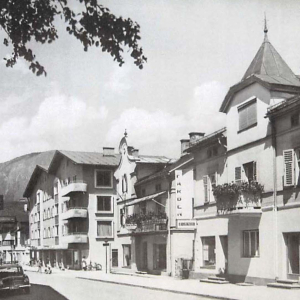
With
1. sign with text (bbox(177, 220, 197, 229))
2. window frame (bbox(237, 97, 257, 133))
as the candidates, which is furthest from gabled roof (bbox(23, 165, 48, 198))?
window frame (bbox(237, 97, 257, 133))

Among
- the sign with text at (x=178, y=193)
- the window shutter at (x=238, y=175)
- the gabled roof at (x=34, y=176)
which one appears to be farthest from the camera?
the gabled roof at (x=34, y=176)

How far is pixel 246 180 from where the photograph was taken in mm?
22516

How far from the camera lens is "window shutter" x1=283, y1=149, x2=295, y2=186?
19.7 m

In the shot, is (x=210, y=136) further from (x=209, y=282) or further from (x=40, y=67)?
(x=40, y=67)

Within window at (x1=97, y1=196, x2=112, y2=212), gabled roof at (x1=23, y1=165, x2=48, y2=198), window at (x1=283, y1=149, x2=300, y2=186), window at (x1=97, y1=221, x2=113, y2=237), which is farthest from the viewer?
gabled roof at (x1=23, y1=165, x2=48, y2=198)

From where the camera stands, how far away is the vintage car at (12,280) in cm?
2100

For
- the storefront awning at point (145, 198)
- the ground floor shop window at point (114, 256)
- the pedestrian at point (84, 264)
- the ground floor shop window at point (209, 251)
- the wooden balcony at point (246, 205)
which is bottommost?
the pedestrian at point (84, 264)

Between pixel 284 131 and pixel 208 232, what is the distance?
7.30 metres

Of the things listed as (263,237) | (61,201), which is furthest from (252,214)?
(61,201)

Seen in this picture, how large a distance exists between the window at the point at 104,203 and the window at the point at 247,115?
91.7 feet

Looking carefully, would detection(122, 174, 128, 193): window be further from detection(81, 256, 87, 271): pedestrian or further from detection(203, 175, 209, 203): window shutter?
detection(203, 175, 209, 203): window shutter

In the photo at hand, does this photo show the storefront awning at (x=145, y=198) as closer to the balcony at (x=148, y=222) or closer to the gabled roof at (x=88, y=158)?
the balcony at (x=148, y=222)

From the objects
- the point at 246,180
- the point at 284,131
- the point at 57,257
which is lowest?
the point at 57,257

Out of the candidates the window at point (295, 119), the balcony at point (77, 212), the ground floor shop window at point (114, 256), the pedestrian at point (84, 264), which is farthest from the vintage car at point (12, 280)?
the balcony at point (77, 212)
